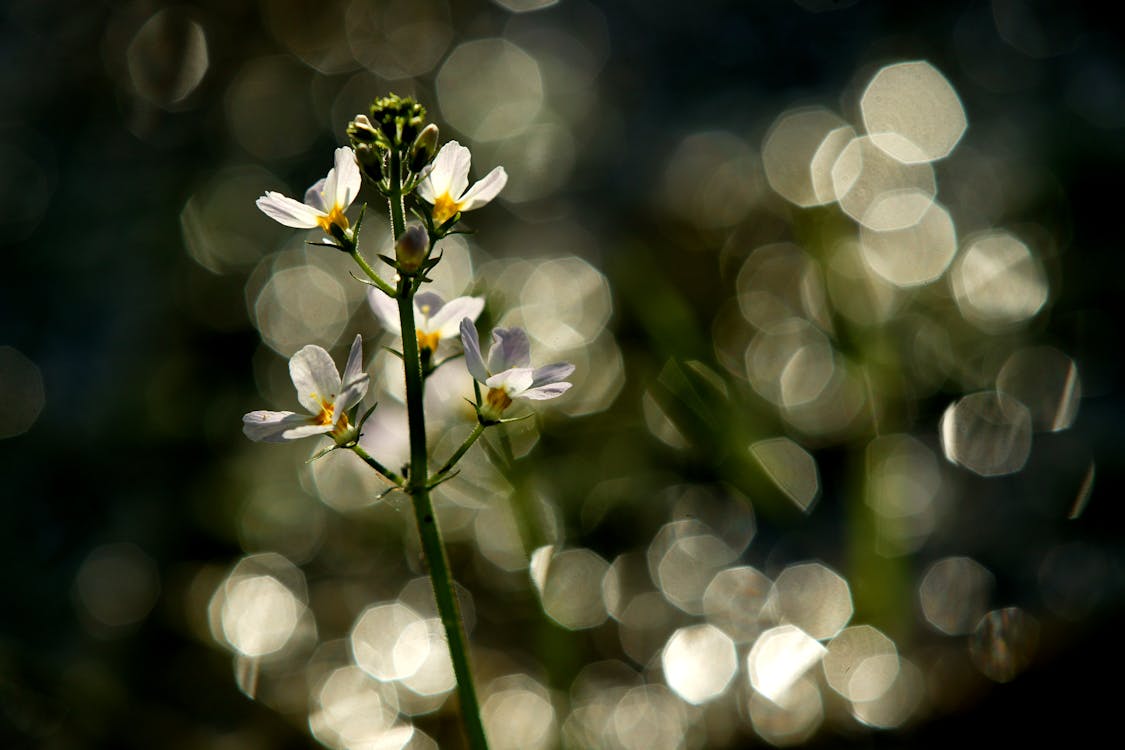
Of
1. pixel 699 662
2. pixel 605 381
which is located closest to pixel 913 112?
pixel 605 381

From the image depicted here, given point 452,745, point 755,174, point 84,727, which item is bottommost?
point 84,727

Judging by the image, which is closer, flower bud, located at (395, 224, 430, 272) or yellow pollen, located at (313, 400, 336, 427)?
flower bud, located at (395, 224, 430, 272)

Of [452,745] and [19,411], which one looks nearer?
[452,745]

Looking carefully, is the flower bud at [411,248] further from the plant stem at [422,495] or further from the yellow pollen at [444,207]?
the yellow pollen at [444,207]

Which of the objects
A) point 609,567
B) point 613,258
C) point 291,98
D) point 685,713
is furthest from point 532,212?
point 685,713

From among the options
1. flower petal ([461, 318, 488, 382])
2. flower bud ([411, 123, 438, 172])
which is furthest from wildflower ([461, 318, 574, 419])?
flower bud ([411, 123, 438, 172])

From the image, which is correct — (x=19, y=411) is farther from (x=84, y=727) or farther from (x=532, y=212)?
(x=532, y=212)

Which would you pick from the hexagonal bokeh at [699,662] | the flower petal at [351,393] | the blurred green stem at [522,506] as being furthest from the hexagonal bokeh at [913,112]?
the flower petal at [351,393]

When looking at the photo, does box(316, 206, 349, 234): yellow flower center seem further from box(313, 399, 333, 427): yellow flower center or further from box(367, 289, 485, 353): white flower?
box(313, 399, 333, 427): yellow flower center
